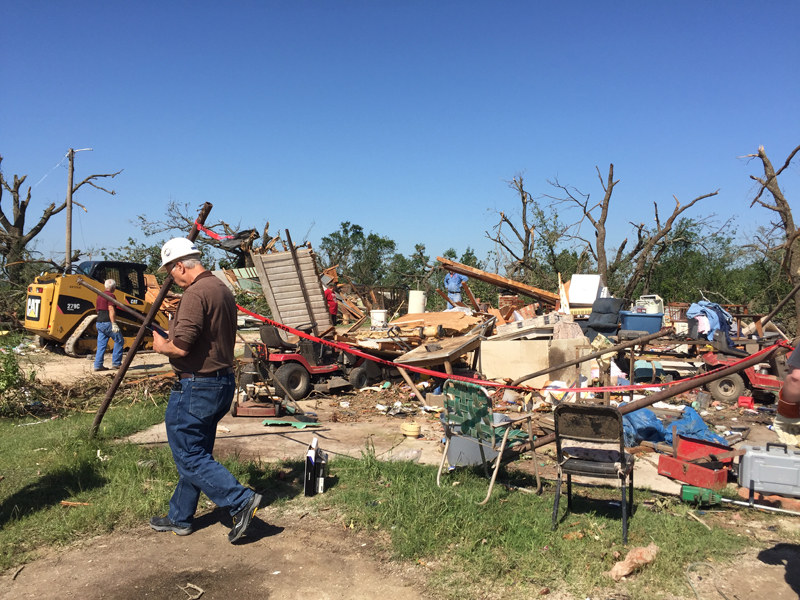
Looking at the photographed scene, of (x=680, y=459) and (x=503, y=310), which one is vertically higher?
(x=503, y=310)

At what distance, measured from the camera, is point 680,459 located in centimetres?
566

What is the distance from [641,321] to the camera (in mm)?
12922

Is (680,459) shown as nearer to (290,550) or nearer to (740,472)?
(740,472)

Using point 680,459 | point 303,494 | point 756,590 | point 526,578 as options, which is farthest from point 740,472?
point 303,494

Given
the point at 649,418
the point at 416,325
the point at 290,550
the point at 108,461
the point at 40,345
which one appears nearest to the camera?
the point at 290,550

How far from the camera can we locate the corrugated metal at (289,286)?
11.4 metres

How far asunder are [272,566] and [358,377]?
661 centimetres

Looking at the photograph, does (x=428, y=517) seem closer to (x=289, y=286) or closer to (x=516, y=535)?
(x=516, y=535)

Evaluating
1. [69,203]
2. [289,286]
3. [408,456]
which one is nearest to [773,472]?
[408,456]

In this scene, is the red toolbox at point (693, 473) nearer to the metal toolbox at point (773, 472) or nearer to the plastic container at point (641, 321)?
the metal toolbox at point (773, 472)

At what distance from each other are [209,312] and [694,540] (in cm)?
369

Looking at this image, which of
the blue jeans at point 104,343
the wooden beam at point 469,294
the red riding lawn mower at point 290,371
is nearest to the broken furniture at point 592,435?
the red riding lawn mower at point 290,371

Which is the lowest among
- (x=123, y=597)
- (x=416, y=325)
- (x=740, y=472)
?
(x=123, y=597)

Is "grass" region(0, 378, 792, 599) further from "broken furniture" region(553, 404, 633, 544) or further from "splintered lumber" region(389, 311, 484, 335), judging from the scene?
"splintered lumber" region(389, 311, 484, 335)
